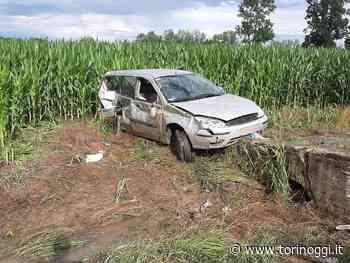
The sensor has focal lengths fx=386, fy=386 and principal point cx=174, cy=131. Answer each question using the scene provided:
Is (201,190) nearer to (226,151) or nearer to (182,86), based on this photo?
(226,151)

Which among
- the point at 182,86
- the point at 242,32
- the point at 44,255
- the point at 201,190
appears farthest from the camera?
the point at 242,32

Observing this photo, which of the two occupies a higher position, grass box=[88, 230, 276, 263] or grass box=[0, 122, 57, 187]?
grass box=[0, 122, 57, 187]

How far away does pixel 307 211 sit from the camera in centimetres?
542

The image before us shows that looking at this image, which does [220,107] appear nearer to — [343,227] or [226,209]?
[226,209]

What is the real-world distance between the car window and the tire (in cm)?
99

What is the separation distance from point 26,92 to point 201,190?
5246 mm

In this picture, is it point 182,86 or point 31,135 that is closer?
point 182,86

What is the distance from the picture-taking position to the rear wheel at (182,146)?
23.7 feet

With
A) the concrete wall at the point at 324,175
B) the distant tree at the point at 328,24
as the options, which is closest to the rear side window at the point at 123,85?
the concrete wall at the point at 324,175

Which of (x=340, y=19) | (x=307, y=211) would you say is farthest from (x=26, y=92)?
(x=340, y=19)

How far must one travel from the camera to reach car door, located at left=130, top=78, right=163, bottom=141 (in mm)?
7867

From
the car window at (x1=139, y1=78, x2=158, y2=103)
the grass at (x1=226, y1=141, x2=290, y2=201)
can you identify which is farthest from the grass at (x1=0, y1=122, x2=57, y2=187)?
the grass at (x1=226, y1=141, x2=290, y2=201)

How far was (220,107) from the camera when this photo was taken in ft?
23.5

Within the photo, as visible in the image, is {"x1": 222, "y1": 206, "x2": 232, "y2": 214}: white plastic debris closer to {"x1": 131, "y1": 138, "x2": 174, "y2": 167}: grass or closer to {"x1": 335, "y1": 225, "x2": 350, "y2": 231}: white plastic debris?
{"x1": 335, "y1": 225, "x2": 350, "y2": 231}: white plastic debris
